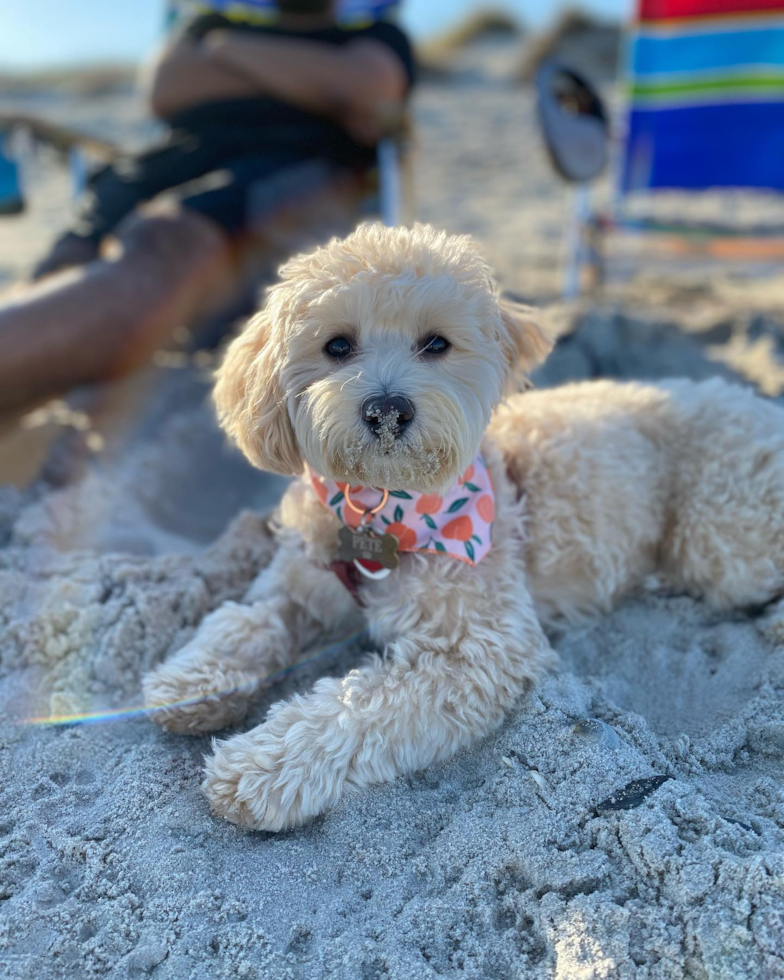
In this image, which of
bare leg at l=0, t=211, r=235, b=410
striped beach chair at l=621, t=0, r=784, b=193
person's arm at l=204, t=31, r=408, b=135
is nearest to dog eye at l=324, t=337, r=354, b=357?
bare leg at l=0, t=211, r=235, b=410

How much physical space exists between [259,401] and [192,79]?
459cm

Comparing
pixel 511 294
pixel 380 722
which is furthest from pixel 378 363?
pixel 511 294

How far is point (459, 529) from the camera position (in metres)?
2.45

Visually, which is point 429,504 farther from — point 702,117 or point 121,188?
point 702,117

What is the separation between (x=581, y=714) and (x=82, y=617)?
1.73 m

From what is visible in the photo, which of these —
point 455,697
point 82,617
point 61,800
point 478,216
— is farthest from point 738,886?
point 478,216

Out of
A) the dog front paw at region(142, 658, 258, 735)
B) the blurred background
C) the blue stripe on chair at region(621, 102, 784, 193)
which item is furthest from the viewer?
the blue stripe on chair at region(621, 102, 784, 193)

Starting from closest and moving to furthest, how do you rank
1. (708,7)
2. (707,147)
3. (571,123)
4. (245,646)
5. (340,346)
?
(340,346) → (245,646) → (571,123) → (708,7) → (707,147)

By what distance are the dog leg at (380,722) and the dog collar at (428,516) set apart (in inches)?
7.3

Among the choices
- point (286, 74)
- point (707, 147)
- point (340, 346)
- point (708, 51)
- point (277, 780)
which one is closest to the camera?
point (277, 780)

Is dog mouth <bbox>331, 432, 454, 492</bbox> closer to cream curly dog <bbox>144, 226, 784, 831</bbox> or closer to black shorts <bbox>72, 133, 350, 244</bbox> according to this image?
cream curly dog <bbox>144, 226, 784, 831</bbox>

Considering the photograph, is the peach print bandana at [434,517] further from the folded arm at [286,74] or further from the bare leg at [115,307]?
the folded arm at [286,74]

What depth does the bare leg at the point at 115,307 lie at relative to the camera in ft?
13.8

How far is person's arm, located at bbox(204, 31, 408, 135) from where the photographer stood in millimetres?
5684
